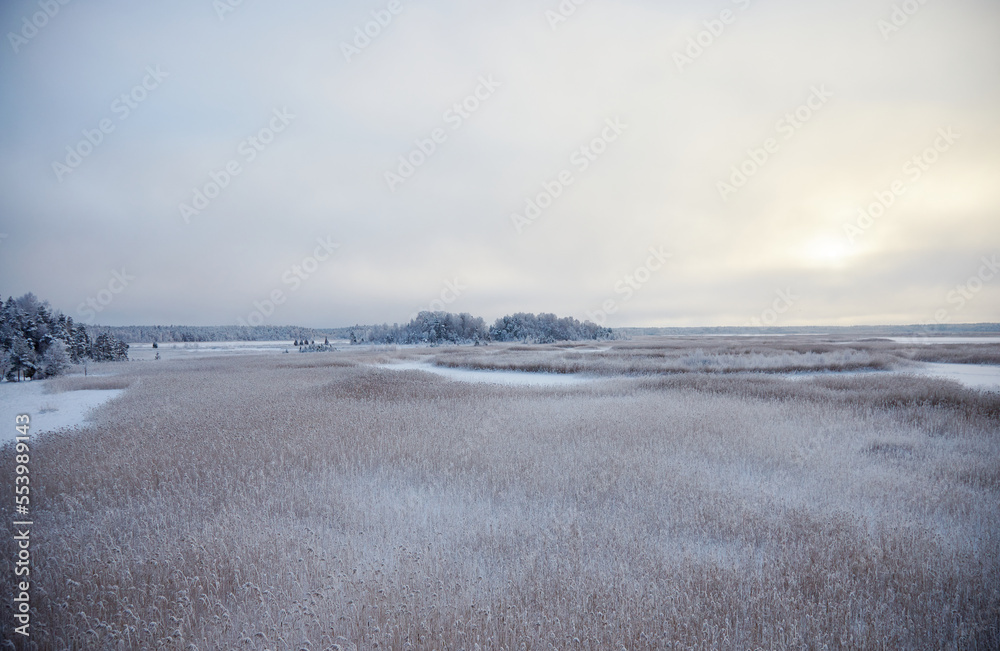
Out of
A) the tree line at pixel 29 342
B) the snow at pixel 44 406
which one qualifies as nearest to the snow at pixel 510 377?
the snow at pixel 44 406

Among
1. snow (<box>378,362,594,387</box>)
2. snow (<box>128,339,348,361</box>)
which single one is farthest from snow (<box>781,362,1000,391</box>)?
snow (<box>128,339,348,361</box>)

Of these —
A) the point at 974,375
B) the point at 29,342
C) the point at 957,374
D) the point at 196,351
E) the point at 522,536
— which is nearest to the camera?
the point at 522,536

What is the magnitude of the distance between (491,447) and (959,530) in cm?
777

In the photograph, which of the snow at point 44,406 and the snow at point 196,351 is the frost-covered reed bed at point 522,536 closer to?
the snow at point 44,406

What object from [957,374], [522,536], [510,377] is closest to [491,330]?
[510,377]

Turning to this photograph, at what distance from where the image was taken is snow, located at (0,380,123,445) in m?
13.9

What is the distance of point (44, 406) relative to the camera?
723 inches

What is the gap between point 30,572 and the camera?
4891mm

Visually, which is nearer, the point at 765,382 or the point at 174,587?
the point at 174,587

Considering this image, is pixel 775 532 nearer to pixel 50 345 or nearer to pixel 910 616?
pixel 910 616

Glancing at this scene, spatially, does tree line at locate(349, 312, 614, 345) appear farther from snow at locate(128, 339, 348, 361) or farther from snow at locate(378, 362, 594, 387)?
snow at locate(378, 362, 594, 387)

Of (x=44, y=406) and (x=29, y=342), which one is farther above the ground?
(x=29, y=342)

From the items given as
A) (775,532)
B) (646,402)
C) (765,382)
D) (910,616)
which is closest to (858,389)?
(765,382)

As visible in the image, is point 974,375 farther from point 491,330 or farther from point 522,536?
point 491,330
